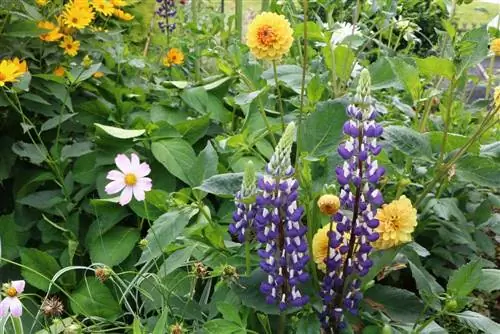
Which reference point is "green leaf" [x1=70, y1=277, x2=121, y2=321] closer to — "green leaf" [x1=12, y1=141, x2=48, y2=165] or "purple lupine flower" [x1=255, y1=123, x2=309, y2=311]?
"green leaf" [x1=12, y1=141, x2=48, y2=165]

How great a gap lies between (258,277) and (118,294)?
20.8 inches

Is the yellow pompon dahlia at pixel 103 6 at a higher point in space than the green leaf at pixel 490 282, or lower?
higher

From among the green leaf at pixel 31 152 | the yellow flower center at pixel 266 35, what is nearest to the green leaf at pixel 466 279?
the yellow flower center at pixel 266 35

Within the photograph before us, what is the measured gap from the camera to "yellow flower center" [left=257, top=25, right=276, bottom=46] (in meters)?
1.16

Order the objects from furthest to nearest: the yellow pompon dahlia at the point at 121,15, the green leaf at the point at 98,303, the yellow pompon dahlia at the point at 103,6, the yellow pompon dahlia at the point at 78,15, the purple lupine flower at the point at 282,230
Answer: the yellow pompon dahlia at the point at 121,15
the yellow pompon dahlia at the point at 103,6
the yellow pompon dahlia at the point at 78,15
the green leaf at the point at 98,303
the purple lupine flower at the point at 282,230

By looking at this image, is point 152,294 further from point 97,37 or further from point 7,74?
point 97,37

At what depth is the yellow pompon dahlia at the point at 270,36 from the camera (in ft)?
3.80

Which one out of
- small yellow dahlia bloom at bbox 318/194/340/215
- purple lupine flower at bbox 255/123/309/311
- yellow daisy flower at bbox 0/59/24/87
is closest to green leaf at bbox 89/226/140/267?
yellow daisy flower at bbox 0/59/24/87

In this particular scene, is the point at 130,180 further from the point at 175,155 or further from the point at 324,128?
the point at 175,155

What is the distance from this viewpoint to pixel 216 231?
1208mm

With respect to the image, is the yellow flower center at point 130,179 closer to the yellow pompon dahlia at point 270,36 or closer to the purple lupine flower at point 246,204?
the purple lupine flower at point 246,204

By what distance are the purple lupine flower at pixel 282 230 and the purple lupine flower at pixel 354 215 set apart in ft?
0.18

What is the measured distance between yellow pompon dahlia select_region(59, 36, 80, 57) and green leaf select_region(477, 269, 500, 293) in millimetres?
1226

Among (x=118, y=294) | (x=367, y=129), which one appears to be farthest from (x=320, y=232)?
(x=118, y=294)
